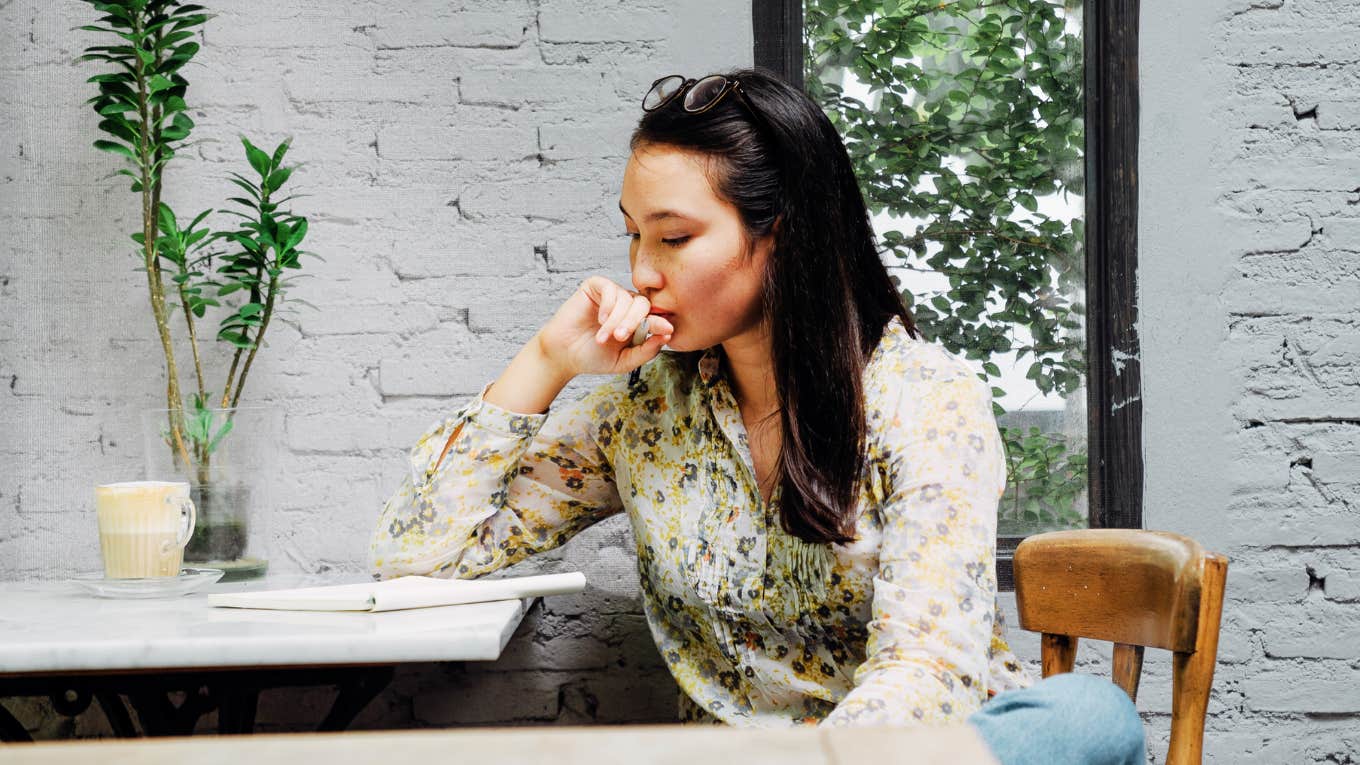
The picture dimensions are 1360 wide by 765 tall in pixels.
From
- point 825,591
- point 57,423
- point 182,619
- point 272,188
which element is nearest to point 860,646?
point 825,591

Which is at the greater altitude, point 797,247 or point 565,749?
point 797,247

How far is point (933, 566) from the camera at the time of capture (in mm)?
1046

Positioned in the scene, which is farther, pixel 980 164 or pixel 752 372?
pixel 980 164

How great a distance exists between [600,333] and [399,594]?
1.28ft

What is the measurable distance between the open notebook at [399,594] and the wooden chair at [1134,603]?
0.56 m

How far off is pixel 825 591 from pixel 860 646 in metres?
0.09

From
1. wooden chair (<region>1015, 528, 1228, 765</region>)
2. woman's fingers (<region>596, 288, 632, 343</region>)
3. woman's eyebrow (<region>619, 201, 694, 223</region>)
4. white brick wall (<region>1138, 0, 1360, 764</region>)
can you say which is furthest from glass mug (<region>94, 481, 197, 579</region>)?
white brick wall (<region>1138, 0, 1360, 764</region>)

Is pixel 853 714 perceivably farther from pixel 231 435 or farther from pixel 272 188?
pixel 272 188

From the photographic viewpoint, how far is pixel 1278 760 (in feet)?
5.64

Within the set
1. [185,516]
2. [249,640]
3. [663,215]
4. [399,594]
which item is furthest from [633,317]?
[185,516]

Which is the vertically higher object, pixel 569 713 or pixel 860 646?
pixel 860 646

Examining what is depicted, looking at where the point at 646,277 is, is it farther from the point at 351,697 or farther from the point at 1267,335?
the point at 1267,335

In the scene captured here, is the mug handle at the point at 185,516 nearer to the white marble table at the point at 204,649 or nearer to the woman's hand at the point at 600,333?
the white marble table at the point at 204,649

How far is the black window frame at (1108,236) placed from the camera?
174 centimetres
